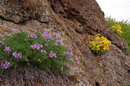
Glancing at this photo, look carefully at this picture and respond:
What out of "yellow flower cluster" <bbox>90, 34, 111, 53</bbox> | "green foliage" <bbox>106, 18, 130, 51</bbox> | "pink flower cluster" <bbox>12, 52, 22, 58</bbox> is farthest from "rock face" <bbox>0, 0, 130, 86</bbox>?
"green foliage" <bbox>106, 18, 130, 51</bbox>

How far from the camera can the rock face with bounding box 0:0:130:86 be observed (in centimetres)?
410

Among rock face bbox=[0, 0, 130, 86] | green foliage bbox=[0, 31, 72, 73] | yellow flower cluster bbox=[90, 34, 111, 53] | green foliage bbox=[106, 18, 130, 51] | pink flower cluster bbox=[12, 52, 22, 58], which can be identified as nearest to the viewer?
pink flower cluster bbox=[12, 52, 22, 58]

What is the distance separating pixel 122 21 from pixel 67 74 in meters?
7.99

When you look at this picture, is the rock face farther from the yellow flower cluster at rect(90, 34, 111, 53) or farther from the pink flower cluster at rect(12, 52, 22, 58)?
the pink flower cluster at rect(12, 52, 22, 58)

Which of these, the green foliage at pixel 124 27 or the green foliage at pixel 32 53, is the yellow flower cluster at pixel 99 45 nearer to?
the green foliage at pixel 32 53

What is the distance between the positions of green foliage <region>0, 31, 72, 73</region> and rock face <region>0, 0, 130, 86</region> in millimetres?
224

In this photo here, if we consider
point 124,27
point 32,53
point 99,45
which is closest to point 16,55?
point 32,53

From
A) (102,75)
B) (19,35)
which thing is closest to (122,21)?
(102,75)

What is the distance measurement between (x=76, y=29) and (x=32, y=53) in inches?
130

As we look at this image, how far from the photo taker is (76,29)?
6129 mm

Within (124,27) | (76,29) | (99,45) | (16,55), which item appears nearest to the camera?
(16,55)

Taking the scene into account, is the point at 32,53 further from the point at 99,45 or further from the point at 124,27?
the point at 124,27

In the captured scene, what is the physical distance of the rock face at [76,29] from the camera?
410cm

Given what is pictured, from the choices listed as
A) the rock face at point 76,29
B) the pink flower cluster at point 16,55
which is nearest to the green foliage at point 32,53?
the pink flower cluster at point 16,55
